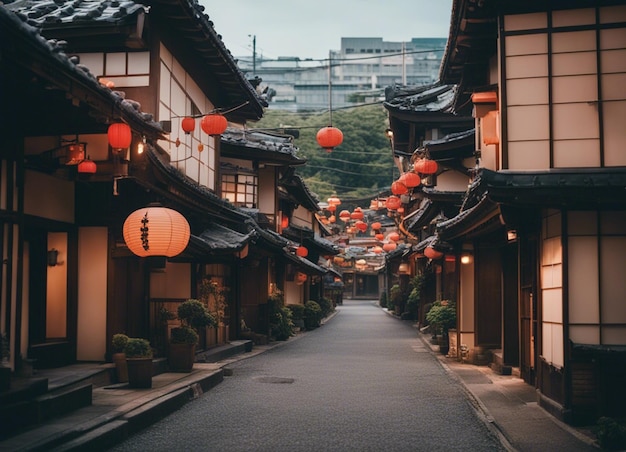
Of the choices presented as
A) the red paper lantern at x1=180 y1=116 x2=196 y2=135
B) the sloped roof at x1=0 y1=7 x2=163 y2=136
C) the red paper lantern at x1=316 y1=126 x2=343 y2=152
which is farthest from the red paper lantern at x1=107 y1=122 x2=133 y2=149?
the red paper lantern at x1=316 y1=126 x2=343 y2=152

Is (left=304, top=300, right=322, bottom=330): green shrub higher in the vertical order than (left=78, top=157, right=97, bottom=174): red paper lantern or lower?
lower

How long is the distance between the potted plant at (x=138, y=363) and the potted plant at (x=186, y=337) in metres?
3.54

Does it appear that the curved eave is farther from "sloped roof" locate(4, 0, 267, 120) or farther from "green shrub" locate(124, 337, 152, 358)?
"green shrub" locate(124, 337, 152, 358)

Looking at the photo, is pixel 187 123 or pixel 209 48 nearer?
pixel 187 123

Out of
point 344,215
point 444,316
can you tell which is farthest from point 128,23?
point 344,215

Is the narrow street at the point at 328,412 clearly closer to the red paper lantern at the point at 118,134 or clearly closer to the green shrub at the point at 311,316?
the red paper lantern at the point at 118,134

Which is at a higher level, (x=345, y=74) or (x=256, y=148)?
(x=345, y=74)

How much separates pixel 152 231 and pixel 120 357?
3607 mm

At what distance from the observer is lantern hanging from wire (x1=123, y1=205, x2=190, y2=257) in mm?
16094

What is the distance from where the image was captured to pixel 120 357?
17.7 metres

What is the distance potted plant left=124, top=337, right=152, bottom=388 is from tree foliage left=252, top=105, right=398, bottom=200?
70875 mm

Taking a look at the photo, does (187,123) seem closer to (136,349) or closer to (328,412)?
(136,349)

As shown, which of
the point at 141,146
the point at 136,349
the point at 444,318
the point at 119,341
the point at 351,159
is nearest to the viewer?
the point at 136,349

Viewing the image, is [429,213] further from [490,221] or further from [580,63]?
[580,63]
